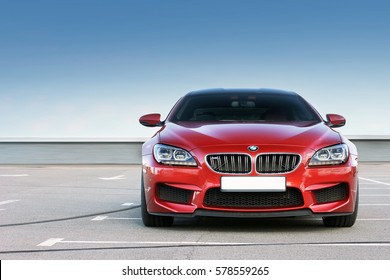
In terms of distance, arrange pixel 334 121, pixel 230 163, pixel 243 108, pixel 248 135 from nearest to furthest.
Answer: pixel 230 163 < pixel 248 135 < pixel 334 121 < pixel 243 108

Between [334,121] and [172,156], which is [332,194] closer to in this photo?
[334,121]

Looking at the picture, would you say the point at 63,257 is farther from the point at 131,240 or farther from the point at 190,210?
the point at 190,210

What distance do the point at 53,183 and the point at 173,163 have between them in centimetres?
884

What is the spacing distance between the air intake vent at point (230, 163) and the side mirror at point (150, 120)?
5.39 ft

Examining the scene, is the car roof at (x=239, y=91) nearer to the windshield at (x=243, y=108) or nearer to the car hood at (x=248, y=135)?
the windshield at (x=243, y=108)

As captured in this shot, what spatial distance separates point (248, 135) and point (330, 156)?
793mm

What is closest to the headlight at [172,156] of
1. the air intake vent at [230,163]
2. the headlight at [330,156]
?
the air intake vent at [230,163]

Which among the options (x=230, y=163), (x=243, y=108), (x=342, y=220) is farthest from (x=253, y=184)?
(x=243, y=108)

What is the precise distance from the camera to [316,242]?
6.64 metres

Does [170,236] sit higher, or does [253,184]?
[253,184]

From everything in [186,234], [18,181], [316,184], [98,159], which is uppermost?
[316,184]

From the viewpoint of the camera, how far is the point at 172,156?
23.9 ft

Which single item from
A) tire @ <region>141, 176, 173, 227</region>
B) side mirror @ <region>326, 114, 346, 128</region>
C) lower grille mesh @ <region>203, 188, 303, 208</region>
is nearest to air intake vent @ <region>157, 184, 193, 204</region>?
lower grille mesh @ <region>203, 188, 303, 208</region>
